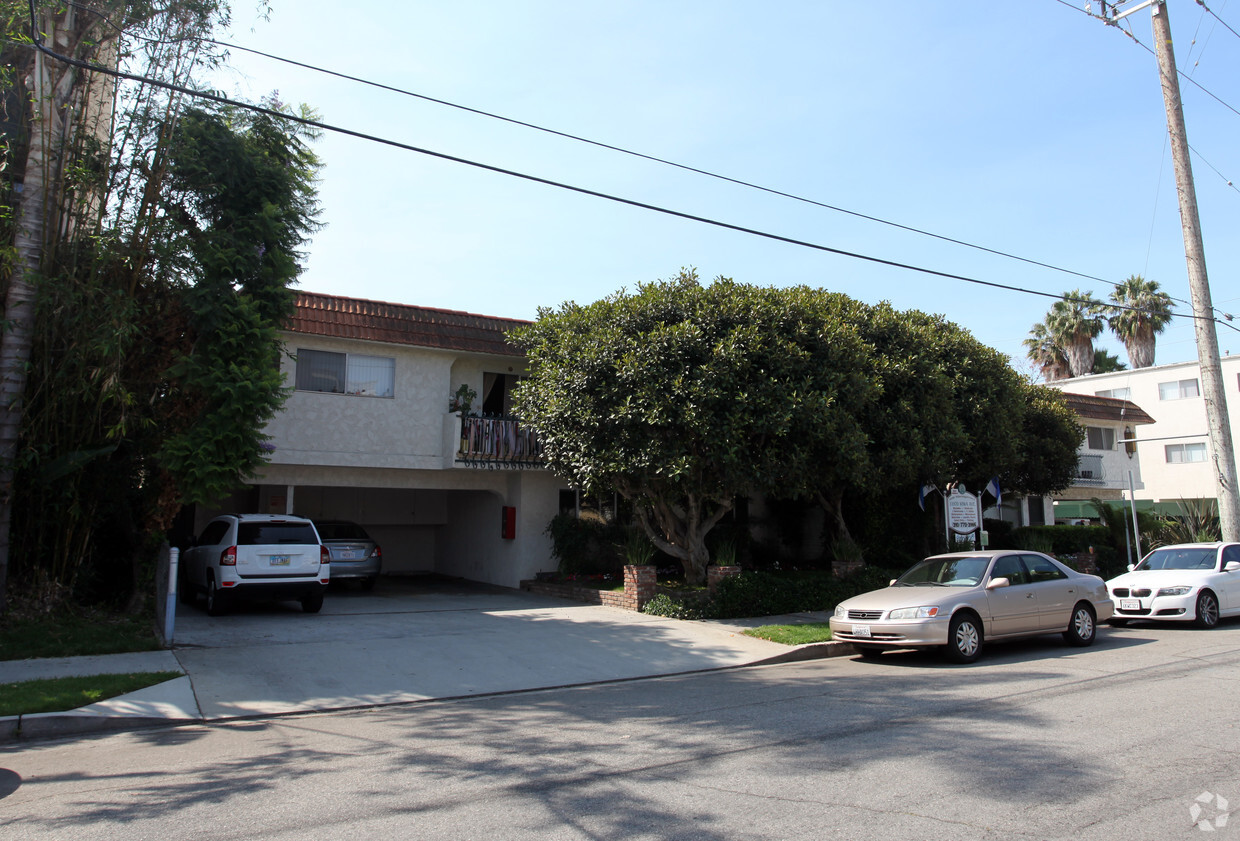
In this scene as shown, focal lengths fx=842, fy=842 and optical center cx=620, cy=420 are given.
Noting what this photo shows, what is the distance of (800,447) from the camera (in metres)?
14.5

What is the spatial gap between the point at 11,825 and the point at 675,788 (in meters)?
4.00

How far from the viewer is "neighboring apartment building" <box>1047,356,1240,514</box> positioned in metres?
39.1

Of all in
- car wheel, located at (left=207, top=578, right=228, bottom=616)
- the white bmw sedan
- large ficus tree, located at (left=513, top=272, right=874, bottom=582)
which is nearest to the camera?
car wheel, located at (left=207, top=578, right=228, bottom=616)

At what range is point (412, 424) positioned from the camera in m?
18.1

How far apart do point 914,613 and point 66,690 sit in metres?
9.52

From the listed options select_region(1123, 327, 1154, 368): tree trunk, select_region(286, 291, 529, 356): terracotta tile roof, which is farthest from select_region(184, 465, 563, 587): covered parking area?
select_region(1123, 327, 1154, 368): tree trunk

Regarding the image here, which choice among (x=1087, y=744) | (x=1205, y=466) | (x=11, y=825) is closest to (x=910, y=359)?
(x=1087, y=744)

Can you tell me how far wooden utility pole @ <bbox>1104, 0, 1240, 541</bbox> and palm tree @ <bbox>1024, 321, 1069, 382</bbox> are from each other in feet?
90.6

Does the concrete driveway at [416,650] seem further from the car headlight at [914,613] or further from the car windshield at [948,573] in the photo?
the car windshield at [948,573]

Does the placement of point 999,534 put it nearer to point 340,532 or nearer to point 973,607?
point 973,607

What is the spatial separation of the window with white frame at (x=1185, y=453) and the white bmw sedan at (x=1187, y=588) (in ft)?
94.5

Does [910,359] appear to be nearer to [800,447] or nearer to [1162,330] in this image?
[800,447]

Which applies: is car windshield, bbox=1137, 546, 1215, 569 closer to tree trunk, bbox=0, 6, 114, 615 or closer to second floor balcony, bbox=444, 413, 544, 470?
second floor balcony, bbox=444, 413, 544, 470

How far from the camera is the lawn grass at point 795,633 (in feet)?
40.5
